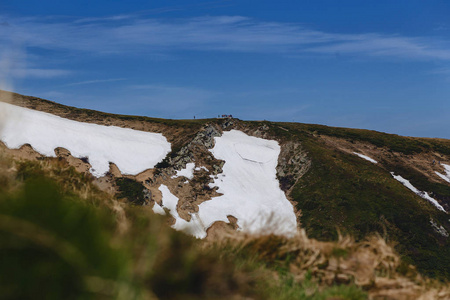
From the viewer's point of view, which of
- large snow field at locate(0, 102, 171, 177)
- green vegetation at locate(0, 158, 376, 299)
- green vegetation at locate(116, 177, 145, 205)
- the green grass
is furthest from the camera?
large snow field at locate(0, 102, 171, 177)

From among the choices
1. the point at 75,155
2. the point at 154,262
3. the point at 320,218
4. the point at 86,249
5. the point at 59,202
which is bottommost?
the point at 320,218

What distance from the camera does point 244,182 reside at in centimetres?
6744

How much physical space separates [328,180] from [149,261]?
68.8 metres

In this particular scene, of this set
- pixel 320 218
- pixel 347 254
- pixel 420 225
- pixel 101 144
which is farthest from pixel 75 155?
pixel 347 254

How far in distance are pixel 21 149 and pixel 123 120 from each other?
3609 centimetres

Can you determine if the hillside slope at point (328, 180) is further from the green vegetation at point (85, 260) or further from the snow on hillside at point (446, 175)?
the green vegetation at point (85, 260)

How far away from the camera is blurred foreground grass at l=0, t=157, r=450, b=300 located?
2957 mm

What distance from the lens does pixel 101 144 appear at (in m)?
63.6

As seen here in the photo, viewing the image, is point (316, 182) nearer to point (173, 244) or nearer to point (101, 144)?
point (101, 144)

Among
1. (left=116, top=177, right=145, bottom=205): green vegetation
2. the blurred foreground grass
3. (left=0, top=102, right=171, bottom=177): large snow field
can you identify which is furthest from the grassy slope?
the blurred foreground grass

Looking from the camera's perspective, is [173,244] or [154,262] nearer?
[154,262]

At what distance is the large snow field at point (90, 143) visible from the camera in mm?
55344

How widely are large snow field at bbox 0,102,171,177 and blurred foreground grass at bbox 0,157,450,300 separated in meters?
53.3

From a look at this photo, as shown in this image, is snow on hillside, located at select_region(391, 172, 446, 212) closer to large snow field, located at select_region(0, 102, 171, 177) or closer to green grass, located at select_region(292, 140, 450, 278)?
green grass, located at select_region(292, 140, 450, 278)
